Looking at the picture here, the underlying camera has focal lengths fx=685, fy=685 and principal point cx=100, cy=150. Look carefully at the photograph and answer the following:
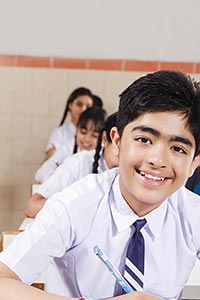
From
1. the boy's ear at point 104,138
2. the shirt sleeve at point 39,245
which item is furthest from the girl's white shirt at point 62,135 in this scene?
the shirt sleeve at point 39,245

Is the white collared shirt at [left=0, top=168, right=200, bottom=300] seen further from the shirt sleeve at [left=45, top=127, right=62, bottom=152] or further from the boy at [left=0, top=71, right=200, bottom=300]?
the shirt sleeve at [left=45, top=127, right=62, bottom=152]

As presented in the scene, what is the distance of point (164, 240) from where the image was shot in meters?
1.64

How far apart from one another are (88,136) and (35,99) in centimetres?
140

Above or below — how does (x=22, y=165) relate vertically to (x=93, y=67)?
below

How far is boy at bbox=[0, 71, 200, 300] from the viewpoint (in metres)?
1.41

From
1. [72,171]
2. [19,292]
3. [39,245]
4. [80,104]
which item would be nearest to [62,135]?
[80,104]

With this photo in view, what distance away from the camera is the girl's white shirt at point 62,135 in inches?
210

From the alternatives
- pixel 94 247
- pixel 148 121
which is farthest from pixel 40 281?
pixel 148 121

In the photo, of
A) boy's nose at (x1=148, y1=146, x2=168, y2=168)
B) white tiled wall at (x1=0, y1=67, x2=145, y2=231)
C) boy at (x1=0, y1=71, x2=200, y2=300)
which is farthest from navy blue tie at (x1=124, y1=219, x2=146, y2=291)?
Result: white tiled wall at (x1=0, y1=67, x2=145, y2=231)

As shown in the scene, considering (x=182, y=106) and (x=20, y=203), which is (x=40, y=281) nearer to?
(x=182, y=106)

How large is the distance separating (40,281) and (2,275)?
55 centimetres

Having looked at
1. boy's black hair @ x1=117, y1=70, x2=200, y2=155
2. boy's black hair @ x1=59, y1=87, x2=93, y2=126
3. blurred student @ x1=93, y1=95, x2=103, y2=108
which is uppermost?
boy's black hair @ x1=117, y1=70, x2=200, y2=155

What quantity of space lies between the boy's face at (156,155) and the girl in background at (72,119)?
3.72 meters

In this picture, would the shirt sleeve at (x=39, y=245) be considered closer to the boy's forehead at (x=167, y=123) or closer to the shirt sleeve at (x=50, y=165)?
the boy's forehead at (x=167, y=123)
